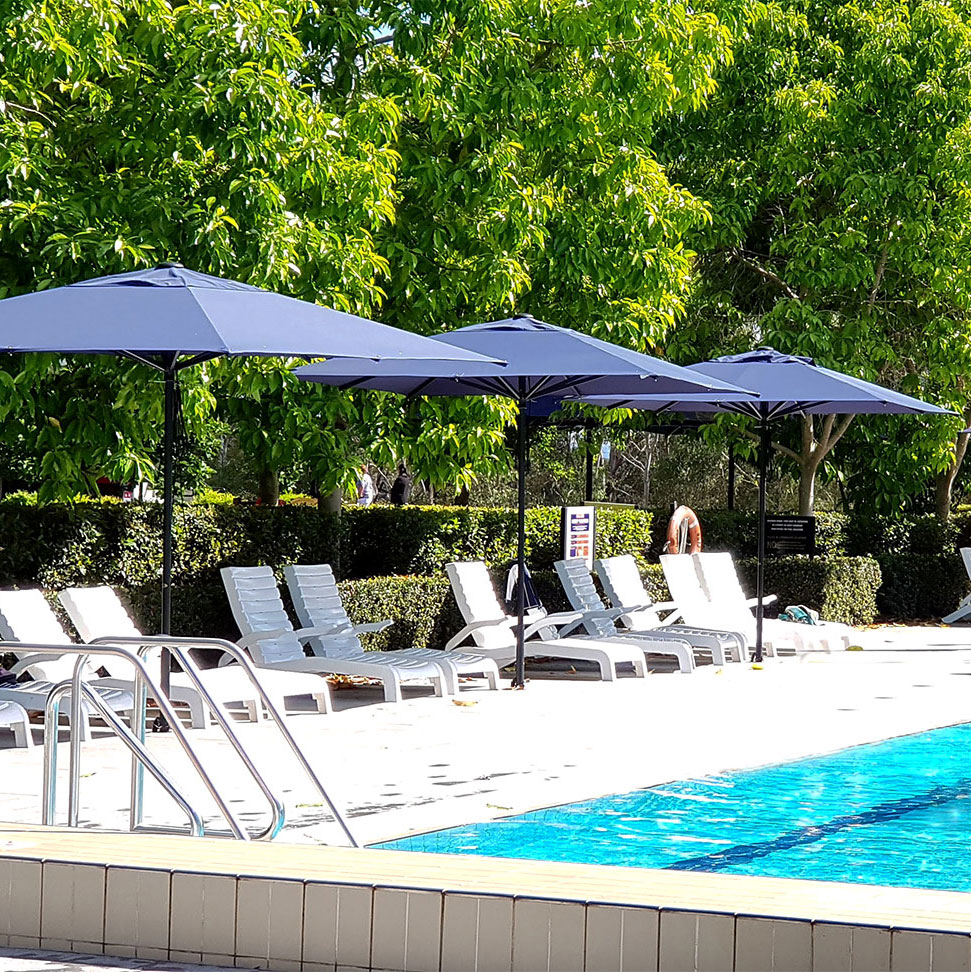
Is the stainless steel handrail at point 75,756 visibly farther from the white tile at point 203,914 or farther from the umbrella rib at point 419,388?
the umbrella rib at point 419,388

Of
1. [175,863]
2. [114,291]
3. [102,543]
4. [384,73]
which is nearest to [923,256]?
[384,73]

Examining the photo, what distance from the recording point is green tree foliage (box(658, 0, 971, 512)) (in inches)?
818

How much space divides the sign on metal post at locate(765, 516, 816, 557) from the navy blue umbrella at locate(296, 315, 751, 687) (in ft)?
18.3

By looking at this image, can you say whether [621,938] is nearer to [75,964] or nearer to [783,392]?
[75,964]

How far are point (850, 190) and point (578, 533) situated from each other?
23.1 ft

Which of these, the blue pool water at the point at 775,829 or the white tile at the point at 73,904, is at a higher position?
the white tile at the point at 73,904

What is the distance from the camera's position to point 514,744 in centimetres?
1084

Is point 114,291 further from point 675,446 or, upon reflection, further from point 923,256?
point 675,446

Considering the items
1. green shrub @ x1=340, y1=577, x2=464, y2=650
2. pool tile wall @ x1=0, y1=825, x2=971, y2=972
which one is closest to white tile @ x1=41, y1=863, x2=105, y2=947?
pool tile wall @ x1=0, y1=825, x2=971, y2=972

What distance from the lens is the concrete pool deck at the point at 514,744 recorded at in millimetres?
8570

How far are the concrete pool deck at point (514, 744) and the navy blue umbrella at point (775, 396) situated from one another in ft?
8.22

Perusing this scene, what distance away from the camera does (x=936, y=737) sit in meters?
11.9

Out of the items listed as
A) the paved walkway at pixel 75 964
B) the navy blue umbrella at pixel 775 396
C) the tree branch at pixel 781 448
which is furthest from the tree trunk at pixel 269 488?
the paved walkway at pixel 75 964

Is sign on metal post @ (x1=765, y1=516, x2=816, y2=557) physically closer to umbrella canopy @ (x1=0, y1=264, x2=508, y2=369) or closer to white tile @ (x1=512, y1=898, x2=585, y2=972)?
umbrella canopy @ (x1=0, y1=264, x2=508, y2=369)
